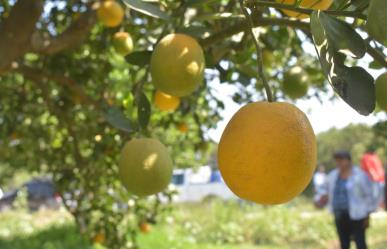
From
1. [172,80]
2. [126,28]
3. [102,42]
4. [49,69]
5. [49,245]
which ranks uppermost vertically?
[172,80]

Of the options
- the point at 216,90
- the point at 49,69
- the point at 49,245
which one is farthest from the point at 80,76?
the point at 49,245

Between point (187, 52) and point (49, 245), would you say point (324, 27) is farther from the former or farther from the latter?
point (49, 245)

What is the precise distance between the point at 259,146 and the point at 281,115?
0.07 m

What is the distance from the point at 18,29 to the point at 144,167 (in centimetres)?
151

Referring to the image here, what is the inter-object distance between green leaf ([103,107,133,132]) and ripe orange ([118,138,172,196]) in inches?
2.4

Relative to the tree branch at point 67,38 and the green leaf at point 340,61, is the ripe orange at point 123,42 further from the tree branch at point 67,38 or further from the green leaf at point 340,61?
the green leaf at point 340,61

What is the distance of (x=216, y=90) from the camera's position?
267cm

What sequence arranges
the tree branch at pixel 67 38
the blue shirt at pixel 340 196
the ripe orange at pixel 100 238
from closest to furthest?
the tree branch at pixel 67 38 → the ripe orange at pixel 100 238 → the blue shirt at pixel 340 196

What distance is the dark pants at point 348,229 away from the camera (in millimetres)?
4445

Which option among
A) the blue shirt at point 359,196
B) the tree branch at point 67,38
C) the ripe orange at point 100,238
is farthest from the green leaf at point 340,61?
the blue shirt at point 359,196

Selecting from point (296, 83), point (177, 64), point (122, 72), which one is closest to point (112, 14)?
point (296, 83)

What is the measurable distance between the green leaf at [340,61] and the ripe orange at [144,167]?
0.59m

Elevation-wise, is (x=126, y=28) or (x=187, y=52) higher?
(x=187, y=52)

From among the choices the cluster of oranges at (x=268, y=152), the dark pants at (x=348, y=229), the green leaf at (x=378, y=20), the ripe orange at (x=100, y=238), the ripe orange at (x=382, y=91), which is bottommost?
the dark pants at (x=348, y=229)
